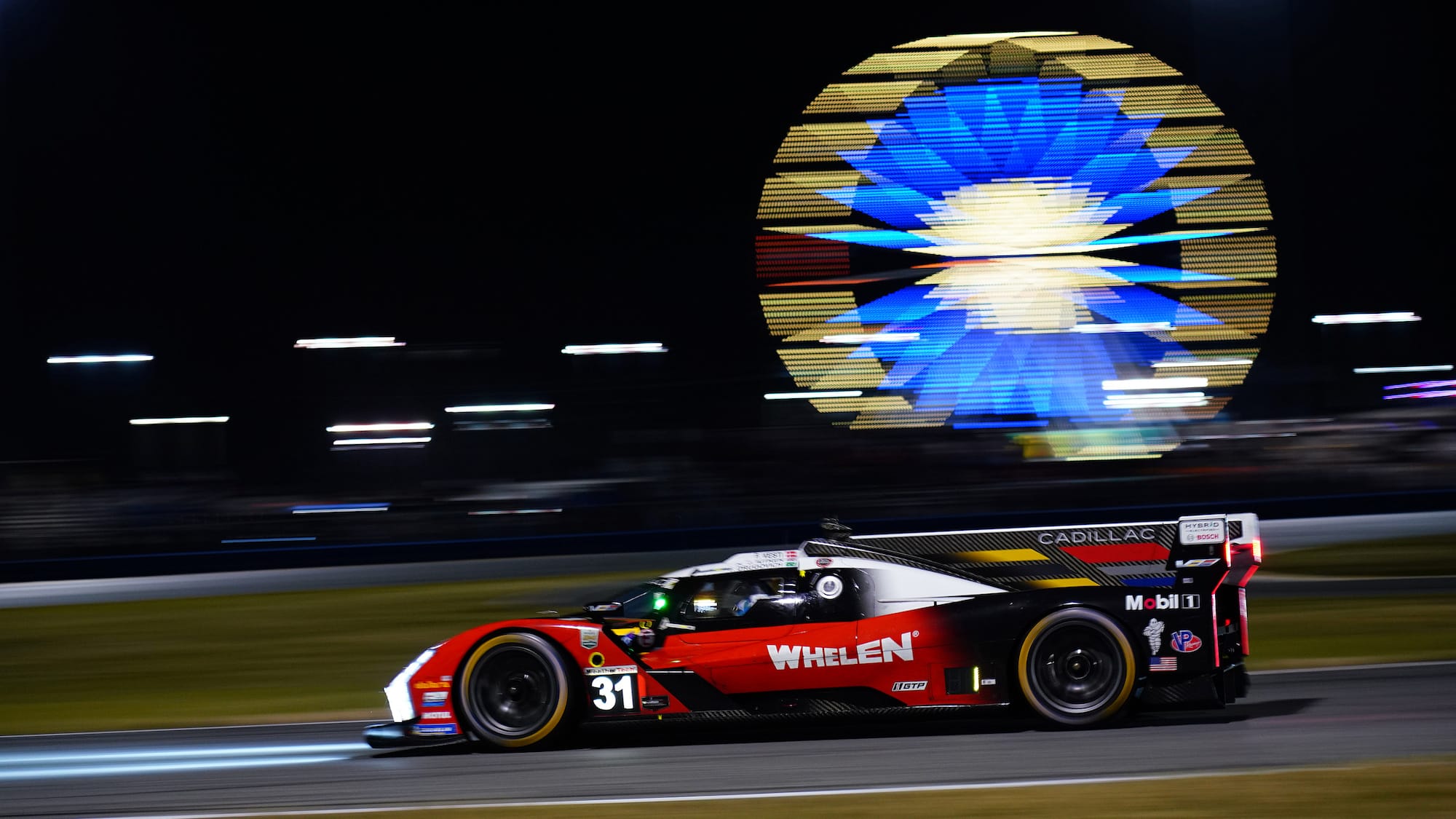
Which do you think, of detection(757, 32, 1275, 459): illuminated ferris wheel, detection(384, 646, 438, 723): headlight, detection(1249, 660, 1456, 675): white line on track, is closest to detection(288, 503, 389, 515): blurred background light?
detection(757, 32, 1275, 459): illuminated ferris wheel

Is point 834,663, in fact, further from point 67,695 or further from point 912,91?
point 912,91

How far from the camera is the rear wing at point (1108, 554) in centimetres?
730

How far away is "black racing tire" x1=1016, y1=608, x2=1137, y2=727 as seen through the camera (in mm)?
7215

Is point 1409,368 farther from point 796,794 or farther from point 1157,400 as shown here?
point 796,794

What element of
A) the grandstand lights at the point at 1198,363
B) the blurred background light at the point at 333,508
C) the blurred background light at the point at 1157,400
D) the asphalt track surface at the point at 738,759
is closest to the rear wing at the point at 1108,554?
the asphalt track surface at the point at 738,759

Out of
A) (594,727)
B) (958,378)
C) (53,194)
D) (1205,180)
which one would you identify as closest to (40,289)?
(53,194)

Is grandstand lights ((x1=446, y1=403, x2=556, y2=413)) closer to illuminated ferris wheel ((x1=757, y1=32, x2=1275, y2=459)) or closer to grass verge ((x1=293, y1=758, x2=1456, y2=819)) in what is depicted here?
illuminated ferris wheel ((x1=757, y1=32, x2=1275, y2=459))

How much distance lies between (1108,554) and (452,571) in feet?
54.7

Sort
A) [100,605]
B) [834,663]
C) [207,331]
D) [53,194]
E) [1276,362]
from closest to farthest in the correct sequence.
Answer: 1. [834,663]
2. [100,605]
3. [1276,362]
4. [207,331]
5. [53,194]

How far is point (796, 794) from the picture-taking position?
599 cm

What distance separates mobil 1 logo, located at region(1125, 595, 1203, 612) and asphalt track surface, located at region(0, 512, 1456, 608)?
13551 mm

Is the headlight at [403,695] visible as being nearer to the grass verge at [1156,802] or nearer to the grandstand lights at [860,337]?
the grass verge at [1156,802]

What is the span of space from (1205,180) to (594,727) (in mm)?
26474

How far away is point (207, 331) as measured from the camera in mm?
43469
